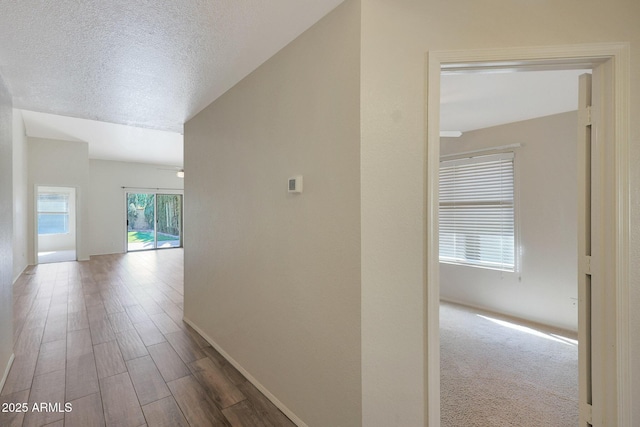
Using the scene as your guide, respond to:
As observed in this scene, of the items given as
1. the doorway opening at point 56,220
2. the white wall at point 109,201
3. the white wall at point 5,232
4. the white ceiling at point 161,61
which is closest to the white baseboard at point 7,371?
the white wall at point 5,232

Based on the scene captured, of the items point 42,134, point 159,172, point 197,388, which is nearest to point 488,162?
point 197,388

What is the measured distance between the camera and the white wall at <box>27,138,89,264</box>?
6.05 m

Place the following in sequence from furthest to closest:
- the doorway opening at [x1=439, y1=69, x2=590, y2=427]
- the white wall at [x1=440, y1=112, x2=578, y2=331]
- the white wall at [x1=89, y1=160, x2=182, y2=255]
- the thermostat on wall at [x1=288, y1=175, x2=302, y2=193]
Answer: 1. the white wall at [x1=89, y1=160, x2=182, y2=255]
2. the white wall at [x1=440, y1=112, x2=578, y2=331]
3. the doorway opening at [x1=439, y1=69, x2=590, y2=427]
4. the thermostat on wall at [x1=288, y1=175, x2=302, y2=193]

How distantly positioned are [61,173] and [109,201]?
1.74m

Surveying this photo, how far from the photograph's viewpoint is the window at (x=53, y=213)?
819cm

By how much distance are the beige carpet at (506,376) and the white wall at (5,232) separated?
11.1ft

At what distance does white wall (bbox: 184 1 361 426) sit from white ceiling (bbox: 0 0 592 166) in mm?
209

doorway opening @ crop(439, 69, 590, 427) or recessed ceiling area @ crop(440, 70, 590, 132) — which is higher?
recessed ceiling area @ crop(440, 70, 590, 132)

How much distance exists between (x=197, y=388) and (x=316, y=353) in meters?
1.16

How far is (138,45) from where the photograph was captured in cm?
173

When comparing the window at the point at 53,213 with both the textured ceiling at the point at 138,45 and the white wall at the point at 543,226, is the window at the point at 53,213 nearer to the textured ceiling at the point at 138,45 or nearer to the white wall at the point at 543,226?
the textured ceiling at the point at 138,45

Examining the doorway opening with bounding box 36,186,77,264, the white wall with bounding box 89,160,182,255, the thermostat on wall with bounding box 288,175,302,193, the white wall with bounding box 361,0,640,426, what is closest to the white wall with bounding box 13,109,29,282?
the white wall with bounding box 89,160,182,255

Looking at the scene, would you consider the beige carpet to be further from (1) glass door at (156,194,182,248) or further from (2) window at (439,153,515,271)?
(1) glass door at (156,194,182,248)

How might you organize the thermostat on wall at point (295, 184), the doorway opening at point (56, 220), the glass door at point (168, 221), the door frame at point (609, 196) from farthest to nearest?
the glass door at point (168, 221) < the doorway opening at point (56, 220) < the thermostat on wall at point (295, 184) < the door frame at point (609, 196)
